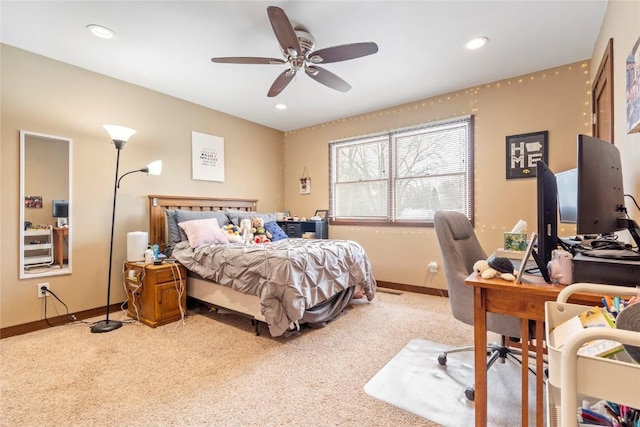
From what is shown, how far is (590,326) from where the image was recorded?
723 mm

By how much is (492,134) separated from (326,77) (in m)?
2.10

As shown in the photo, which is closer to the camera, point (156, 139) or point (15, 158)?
point (15, 158)

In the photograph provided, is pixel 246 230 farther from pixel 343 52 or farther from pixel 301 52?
pixel 343 52

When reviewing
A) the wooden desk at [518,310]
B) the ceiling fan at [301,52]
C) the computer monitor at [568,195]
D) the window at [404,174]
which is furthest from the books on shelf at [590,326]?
the window at [404,174]

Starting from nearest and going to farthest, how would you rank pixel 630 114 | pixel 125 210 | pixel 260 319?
pixel 630 114 → pixel 260 319 → pixel 125 210

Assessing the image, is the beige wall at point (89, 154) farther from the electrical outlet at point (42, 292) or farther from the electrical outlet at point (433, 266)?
the electrical outlet at point (433, 266)

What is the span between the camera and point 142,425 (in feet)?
4.87

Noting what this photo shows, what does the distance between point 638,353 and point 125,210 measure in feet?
12.9

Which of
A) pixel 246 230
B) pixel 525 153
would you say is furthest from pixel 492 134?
pixel 246 230

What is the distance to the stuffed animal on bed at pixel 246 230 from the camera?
11.7 ft

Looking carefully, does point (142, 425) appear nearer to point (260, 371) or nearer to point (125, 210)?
point (260, 371)

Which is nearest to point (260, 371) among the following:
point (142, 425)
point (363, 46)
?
point (142, 425)

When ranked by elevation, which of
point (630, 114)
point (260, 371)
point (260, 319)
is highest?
point (630, 114)

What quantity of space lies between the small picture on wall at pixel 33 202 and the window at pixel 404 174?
348cm
